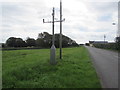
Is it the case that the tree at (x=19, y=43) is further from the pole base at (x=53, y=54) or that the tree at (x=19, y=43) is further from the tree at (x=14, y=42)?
the pole base at (x=53, y=54)

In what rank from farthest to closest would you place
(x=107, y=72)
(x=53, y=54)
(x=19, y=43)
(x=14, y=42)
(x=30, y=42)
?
(x=30, y=42), (x=19, y=43), (x=14, y=42), (x=53, y=54), (x=107, y=72)

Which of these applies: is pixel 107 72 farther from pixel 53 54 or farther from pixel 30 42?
pixel 30 42

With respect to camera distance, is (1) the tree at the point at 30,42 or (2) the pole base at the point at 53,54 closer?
(2) the pole base at the point at 53,54

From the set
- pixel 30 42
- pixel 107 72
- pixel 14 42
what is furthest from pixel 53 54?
pixel 30 42

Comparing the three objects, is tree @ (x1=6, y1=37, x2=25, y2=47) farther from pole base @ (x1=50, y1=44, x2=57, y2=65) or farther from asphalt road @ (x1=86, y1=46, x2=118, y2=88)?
pole base @ (x1=50, y1=44, x2=57, y2=65)

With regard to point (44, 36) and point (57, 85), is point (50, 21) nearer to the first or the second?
point (57, 85)

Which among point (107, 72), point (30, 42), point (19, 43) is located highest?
point (30, 42)

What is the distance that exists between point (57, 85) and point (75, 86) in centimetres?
71

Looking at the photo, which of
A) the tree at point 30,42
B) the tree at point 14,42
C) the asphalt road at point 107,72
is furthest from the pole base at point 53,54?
the tree at point 30,42

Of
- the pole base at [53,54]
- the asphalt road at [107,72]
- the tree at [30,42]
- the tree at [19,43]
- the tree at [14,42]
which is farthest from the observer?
the tree at [30,42]

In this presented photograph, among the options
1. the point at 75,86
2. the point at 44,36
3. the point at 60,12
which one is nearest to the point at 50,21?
the point at 60,12

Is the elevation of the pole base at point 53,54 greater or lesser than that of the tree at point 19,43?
lesser

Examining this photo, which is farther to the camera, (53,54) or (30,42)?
(30,42)

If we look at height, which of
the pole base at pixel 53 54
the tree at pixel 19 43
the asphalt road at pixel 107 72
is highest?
the tree at pixel 19 43
